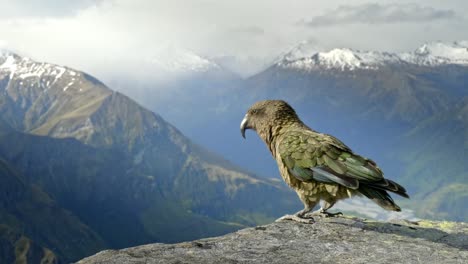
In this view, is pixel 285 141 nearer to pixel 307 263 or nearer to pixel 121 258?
pixel 307 263

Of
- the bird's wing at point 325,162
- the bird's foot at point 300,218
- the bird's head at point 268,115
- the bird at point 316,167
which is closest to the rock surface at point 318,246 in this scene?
the bird's foot at point 300,218

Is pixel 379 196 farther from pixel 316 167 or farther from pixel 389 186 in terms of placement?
pixel 316 167

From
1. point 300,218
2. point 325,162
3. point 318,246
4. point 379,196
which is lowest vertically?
point 318,246

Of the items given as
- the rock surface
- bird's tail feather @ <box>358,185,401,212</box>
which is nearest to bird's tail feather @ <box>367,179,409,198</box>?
bird's tail feather @ <box>358,185,401,212</box>

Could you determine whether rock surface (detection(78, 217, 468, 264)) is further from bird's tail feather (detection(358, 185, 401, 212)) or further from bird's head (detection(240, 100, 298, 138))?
bird's head (detection(240, 100, 298, 138))

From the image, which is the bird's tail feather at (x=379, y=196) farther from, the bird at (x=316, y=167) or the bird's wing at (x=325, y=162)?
the bird's wing at (x=325, y=162)

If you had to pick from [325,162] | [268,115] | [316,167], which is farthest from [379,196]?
[268,115]
